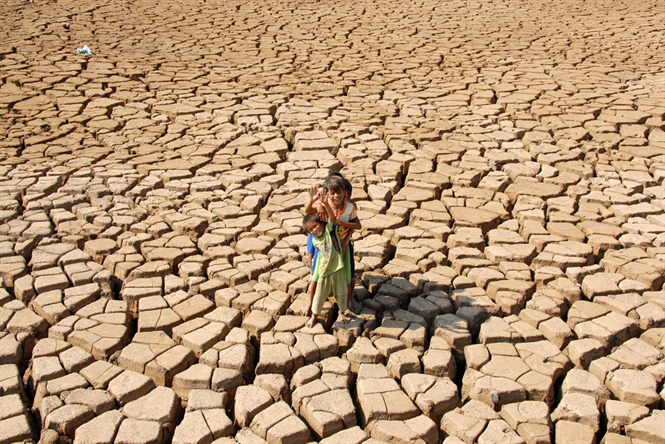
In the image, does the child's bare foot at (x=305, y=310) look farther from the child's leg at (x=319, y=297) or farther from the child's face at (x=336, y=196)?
the child's face at (x=336, y=196)

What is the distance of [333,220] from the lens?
124 inches

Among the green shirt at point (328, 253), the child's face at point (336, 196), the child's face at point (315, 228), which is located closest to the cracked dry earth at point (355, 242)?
the green shirt at point (328, 253)

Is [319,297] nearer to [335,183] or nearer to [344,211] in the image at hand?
[344,211]

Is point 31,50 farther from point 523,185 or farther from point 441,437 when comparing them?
point 441,437

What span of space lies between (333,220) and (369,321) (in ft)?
1.79

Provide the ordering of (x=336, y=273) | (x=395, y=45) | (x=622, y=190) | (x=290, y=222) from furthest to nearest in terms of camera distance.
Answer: (x=395, y=45) → (x=622, y=190) → (x=290, y=222) → (x=336, y=273)

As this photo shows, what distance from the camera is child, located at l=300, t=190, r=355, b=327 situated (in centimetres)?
316

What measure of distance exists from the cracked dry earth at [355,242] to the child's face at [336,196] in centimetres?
59

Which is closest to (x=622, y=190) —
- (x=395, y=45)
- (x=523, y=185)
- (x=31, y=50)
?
(x=523, y=185)

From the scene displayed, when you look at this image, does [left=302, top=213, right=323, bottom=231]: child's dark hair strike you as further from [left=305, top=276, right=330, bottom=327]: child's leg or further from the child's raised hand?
[left=305, top=276, right=330, bottom=327]: child's leg

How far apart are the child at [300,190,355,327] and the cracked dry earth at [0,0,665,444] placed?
0.14m

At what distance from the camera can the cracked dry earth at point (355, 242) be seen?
2842mm

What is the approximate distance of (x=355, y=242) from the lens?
4066 mm

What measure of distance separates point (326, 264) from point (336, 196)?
0.32m
